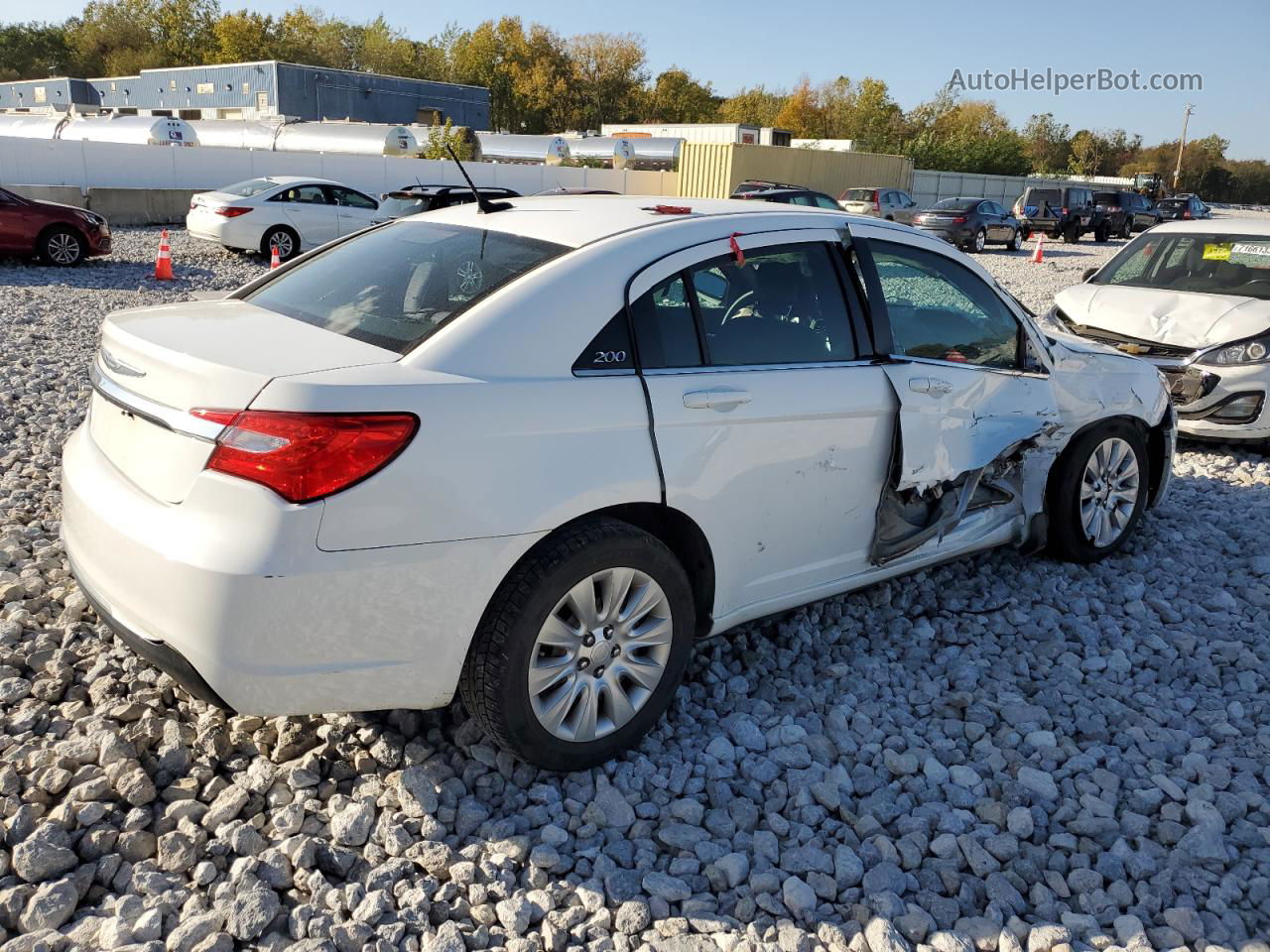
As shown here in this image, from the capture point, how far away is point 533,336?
2912 millimetres

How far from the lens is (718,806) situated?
309cm

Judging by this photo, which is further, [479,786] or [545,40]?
[545,40]

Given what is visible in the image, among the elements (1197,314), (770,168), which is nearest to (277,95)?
(770,168)

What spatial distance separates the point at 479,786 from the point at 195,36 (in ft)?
299

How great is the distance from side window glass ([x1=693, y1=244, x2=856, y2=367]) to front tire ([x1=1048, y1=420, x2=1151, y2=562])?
1763 mm

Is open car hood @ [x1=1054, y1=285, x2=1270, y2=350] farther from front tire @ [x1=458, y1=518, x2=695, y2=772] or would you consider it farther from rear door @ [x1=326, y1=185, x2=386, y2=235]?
rear door @ [x1=326, y1=185, x2=386, y2=235]

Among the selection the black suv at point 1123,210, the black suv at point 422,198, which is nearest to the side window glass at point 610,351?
the black suv at point 422,198

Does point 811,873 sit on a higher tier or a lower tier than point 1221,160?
lower

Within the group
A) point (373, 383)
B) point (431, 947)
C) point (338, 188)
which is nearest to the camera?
point (431, 947)

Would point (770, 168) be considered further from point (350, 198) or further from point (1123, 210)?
point (350, 198)

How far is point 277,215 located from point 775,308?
51.8 ft

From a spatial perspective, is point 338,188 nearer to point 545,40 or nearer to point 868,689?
point 868,689

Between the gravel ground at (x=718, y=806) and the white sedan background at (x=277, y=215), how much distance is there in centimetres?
1407

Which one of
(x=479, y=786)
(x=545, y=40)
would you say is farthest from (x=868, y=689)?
(x=545, y=40)
